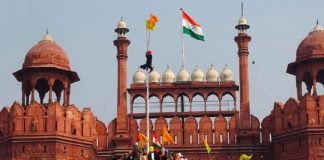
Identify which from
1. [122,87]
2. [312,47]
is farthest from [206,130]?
[312,47]

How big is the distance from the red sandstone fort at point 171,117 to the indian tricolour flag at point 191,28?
14.2ft

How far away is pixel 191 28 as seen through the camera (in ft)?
116

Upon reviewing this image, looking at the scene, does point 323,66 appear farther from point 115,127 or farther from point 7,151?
point 7,151

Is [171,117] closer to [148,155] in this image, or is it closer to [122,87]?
[122,87]

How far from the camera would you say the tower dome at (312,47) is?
3681 cm

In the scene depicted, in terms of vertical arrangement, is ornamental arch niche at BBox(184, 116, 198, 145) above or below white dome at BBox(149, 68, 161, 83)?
below

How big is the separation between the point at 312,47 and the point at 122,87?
25.9 feet

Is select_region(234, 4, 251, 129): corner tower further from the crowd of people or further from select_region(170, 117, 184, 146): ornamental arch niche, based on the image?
the crowd of people

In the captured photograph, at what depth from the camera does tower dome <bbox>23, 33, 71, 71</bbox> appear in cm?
3706

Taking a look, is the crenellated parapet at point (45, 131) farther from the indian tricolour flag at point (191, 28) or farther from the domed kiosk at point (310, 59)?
the domed kiosk at point (310, 59)

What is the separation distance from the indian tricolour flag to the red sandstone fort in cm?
433

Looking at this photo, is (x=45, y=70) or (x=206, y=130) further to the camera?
(x=206, y=130)

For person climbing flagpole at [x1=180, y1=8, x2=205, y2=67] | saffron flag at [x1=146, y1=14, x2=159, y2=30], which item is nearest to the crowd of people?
saffron flag at [x1=146, y1=14, x2=159, y2=30]

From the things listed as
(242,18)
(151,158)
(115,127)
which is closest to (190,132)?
(115,127)
